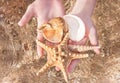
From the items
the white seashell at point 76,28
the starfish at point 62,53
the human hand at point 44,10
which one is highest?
the human hand at point 44,10

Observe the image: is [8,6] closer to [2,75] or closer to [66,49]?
[2,75]

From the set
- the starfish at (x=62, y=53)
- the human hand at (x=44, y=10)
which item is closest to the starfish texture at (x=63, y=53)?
the starfish at (x=62, y=53)

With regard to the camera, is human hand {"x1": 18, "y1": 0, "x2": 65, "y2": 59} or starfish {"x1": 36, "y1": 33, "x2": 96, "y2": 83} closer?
starfish {"x1": 36, "y1": 33, "x2": 96, "y2": 83}

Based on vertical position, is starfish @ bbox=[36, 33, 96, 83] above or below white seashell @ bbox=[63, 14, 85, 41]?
below

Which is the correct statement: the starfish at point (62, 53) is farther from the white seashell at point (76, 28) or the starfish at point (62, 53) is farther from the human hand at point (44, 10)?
the human hand at point (44, 10)

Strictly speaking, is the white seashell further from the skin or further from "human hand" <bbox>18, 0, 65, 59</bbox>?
"human hand" <bbox>18, 0, 65, 59</bbox>

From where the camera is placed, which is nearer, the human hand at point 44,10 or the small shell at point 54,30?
the small shell at point 54,30

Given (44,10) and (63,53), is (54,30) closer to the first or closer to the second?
(63,53)

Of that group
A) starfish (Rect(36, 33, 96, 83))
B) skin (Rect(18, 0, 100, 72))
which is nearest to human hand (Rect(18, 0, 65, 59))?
skin (Rect(18, 0, 100, 72))

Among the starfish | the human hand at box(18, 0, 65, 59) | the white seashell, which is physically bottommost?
the starfish
